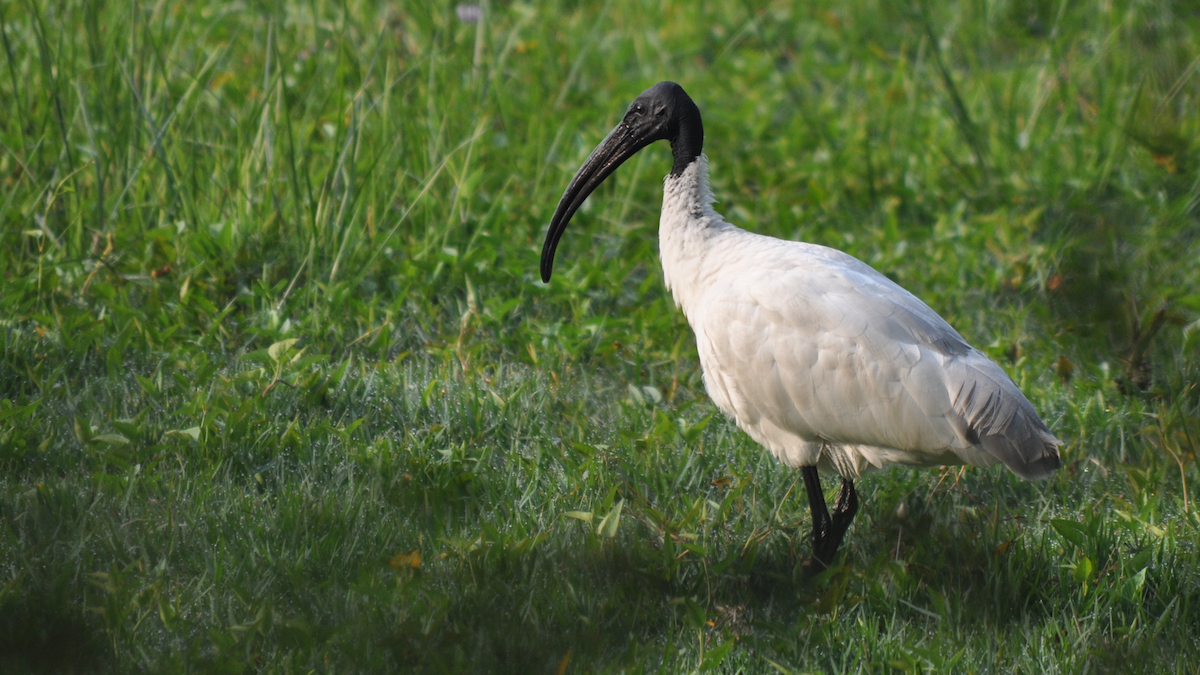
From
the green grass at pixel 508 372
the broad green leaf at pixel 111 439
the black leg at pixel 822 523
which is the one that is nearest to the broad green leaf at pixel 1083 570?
the green grass at pixel 508 372

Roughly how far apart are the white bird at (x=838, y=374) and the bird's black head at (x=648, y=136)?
0.31 metres

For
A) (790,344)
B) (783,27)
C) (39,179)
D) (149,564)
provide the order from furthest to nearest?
(783,27) → (39,179) → (790,344) → (149,564)

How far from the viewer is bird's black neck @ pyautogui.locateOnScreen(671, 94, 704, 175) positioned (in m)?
3.39

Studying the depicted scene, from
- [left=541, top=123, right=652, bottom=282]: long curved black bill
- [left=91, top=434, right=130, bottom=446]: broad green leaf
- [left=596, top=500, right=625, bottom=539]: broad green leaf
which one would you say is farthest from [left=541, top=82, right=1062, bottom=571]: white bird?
[left=91, top=434, right=130, bottom=446]: broad green leaf

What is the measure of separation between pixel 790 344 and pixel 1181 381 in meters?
1.59

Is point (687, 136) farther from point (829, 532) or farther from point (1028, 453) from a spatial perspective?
point (1028, 453)

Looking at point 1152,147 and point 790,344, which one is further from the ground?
point 1152,147

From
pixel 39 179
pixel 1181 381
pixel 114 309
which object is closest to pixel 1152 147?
pixel 1181 381

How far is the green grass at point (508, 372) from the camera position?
268cm

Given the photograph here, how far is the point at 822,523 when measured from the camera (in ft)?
10.2

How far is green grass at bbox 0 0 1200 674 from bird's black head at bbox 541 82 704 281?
75 cm

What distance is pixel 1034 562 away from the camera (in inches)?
120

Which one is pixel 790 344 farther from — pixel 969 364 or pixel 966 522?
pixel 966 522

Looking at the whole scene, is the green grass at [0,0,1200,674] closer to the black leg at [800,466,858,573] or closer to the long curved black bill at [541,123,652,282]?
the black leg at [800,466,858,573]
